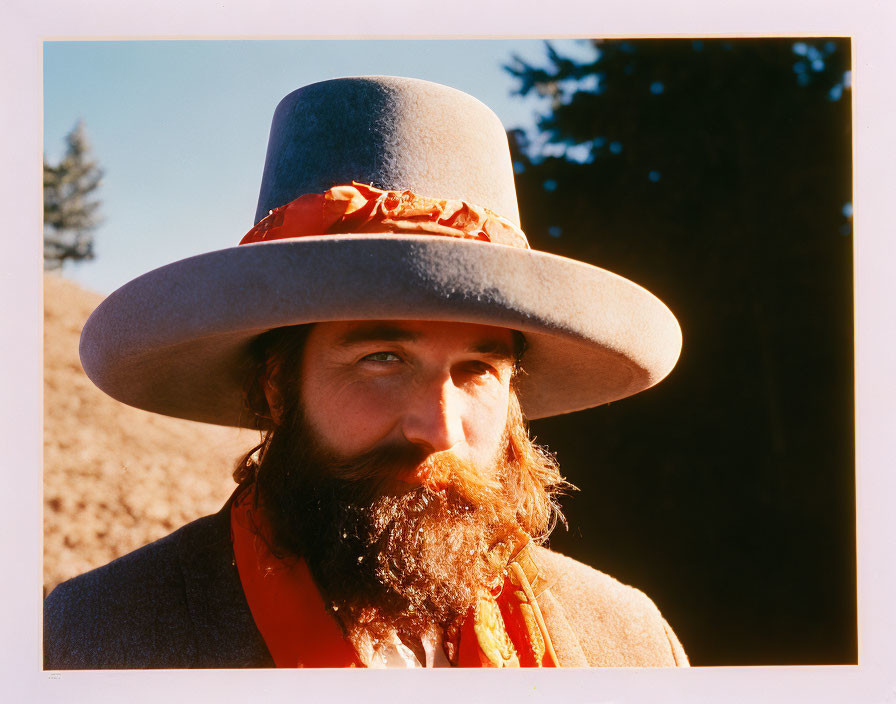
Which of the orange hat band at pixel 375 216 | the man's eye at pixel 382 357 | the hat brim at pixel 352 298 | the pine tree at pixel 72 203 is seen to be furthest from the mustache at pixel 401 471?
the pine tree at pixel 72 203

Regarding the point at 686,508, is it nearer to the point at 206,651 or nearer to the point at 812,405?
the point at 812,405

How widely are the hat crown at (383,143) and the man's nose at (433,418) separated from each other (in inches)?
16.3

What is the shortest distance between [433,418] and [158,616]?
752mm

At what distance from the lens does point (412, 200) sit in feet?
4.11

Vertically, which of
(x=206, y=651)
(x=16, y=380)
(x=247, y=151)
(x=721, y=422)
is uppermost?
(x=247, y=151)

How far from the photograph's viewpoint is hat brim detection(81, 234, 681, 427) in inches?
43.8

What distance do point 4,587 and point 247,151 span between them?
1.33m

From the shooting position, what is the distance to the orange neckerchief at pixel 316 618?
1.36 m

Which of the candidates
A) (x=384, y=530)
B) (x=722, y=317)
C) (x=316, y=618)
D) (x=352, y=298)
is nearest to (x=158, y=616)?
(x=316, y=618)

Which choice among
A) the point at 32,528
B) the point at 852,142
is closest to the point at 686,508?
the point at 852,142

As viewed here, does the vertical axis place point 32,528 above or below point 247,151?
below

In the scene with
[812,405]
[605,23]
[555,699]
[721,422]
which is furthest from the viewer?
[721,422]

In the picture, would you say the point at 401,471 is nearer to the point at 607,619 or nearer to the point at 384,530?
the point at 384,530

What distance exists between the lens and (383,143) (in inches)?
52.9
